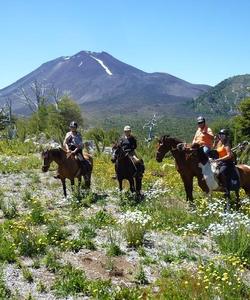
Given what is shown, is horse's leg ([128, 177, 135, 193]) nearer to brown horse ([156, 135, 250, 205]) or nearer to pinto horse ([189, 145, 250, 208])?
brown horse ([156, 135, 250, 205])

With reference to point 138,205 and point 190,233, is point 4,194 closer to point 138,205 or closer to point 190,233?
point 138,205

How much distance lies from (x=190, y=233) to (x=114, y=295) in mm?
4025

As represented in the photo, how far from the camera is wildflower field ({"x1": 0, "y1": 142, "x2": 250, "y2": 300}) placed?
353 inches

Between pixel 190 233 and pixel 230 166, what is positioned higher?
pixel 230 166

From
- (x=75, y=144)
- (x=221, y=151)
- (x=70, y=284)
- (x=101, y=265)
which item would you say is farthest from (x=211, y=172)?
(x=70, y=284)

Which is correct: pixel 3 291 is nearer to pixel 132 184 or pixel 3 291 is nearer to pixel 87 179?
pixel 132 184

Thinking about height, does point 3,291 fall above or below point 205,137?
below

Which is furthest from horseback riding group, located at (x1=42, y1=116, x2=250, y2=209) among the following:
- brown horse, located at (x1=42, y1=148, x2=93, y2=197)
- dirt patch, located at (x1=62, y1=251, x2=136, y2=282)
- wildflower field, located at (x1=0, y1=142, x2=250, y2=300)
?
dirt patch, located at (x1=62, y1=251, x2=136, y2=282)

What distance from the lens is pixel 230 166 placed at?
15.2 meters

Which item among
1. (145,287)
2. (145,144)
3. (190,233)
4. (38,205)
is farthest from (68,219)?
(145,144)

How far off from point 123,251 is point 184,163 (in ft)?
17.5

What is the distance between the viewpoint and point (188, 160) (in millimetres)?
15898

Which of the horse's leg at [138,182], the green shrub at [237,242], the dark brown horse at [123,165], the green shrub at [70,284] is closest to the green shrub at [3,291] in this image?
the green shrub at [70,284]

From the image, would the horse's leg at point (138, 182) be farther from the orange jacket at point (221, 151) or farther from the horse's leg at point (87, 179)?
the orange jacket at point (221, 151)
